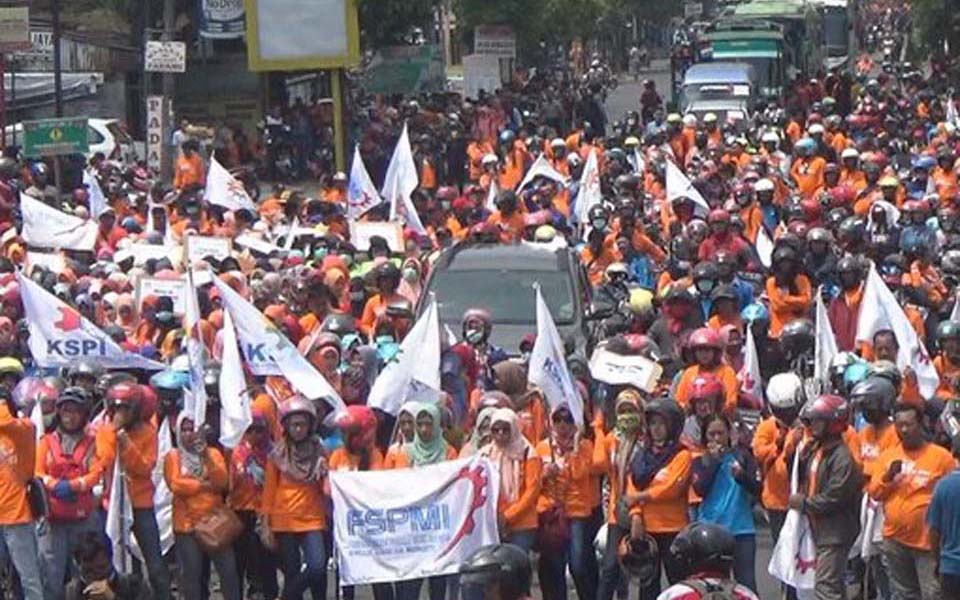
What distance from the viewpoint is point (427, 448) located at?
1327cm

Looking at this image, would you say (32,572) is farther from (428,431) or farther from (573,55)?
(573,55)

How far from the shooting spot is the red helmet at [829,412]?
41.4 ft

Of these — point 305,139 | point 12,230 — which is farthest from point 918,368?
point 305,139

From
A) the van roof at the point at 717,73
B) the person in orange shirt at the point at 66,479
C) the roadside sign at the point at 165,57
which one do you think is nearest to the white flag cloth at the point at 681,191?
the roadside sign at the point at 165,57

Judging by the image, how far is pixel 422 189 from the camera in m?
27.3

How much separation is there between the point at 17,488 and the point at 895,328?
17.5 ft

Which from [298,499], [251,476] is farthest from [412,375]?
[298,499]

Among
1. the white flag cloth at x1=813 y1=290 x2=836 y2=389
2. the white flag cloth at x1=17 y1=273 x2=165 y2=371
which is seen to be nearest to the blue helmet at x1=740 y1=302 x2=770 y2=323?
the white flag cloth at x1=813 y1=290 x2=836 y2=389

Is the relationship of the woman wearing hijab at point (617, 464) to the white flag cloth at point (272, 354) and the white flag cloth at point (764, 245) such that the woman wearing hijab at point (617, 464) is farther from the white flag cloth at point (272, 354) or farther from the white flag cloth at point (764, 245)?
the white flag cloth at point (764, 245)

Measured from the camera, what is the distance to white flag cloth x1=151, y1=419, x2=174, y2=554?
13930 mm

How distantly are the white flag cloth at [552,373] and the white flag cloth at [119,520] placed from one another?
2.34 m

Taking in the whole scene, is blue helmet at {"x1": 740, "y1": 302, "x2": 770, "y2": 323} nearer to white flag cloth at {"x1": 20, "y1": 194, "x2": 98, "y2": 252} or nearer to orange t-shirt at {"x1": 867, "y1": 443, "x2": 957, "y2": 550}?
orange t-shirt at {"x1": 867, "y1": 443, "x2": 957, "y2": 550}

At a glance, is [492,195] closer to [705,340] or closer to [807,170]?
[807,170]

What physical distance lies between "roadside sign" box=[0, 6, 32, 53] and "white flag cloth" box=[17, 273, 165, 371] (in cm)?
1352
